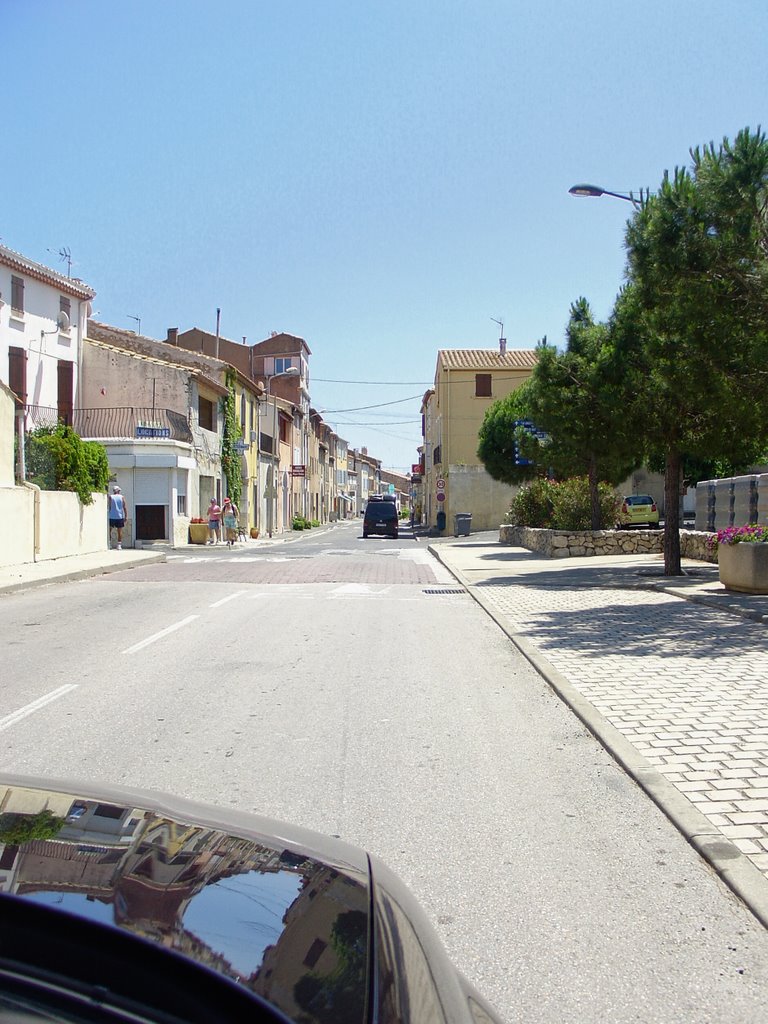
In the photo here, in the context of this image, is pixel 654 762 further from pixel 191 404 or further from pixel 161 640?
pixel 191 404

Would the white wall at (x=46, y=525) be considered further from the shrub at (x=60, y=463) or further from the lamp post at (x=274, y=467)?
the lamp post at (x=274, y=467)

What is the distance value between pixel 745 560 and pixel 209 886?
42.6 ft

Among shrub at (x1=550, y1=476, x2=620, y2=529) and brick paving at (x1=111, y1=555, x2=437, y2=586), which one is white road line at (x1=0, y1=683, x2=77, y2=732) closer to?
brick paving at (x1=111, y1=555, x2=437, y2=586)

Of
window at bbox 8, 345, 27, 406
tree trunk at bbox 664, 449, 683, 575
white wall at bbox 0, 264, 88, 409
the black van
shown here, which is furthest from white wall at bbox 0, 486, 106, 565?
the black van

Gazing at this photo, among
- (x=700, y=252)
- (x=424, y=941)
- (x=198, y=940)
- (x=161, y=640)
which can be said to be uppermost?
(x=700, y=252)

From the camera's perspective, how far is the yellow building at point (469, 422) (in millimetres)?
50562

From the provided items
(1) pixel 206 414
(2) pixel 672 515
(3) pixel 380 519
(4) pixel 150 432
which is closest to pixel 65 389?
(4) pixel 150 432

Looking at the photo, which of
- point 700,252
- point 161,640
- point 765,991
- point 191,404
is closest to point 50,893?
point 765,991

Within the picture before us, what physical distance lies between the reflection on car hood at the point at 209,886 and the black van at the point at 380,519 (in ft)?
139

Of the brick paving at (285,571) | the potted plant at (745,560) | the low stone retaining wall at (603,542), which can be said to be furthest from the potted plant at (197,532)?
the potted plant at (745,560)

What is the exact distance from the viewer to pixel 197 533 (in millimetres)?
35562

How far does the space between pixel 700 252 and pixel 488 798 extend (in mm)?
9366

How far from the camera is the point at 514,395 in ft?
139

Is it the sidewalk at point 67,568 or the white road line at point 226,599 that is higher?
the sidewalk at point 67,568
